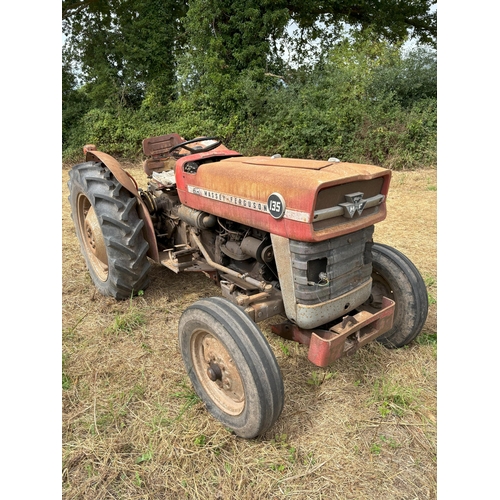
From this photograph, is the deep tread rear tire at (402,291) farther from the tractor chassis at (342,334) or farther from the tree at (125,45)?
the tree at (125,45)

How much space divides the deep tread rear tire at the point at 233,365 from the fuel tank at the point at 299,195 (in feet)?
1.77

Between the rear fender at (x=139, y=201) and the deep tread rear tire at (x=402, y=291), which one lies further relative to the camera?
the rear fender at (x=139, y=201)

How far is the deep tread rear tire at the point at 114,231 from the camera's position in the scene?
3055 millimetres

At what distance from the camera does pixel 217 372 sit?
7.07 ft

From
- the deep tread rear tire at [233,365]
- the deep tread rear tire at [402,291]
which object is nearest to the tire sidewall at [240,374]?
the deep tread rear tire at [233,365]

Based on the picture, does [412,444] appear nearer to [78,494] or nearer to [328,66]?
[78,494]

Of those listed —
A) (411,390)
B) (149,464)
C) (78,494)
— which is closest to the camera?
(78,494)

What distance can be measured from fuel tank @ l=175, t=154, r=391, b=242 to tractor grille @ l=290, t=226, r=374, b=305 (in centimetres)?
8

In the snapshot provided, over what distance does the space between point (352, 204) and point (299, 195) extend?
32 centimetres

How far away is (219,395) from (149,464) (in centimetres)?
50

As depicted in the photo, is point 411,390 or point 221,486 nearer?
point 221,486

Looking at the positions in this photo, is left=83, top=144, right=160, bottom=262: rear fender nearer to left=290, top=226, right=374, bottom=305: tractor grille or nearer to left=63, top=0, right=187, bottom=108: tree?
left=290, top=226, right=374, bottom=305: tractor grille

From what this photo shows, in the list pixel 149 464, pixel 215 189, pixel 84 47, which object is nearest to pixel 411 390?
pixel 149 464

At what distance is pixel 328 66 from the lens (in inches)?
422
